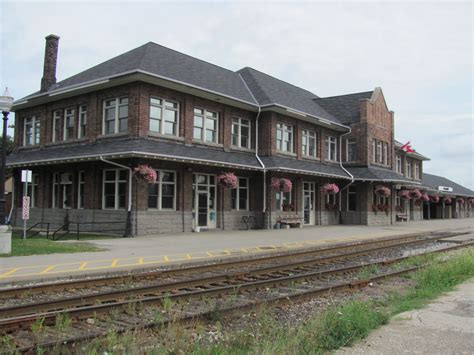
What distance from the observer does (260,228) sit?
27109mm

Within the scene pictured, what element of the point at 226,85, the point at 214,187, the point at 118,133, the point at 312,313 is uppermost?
the point at 226,85

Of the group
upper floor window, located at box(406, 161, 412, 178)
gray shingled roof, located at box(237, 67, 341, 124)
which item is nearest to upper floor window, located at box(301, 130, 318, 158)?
gray shingled roof, located at box(237, 67, 341, 124)

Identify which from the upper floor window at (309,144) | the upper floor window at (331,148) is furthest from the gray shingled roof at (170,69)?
the upper floor window at (331,148)

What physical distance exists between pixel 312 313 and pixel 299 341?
8.01 ft

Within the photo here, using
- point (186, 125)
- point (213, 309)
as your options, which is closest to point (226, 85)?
point (186, 125)

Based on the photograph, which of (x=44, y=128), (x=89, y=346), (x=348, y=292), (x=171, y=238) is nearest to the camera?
(x=89, y=346)

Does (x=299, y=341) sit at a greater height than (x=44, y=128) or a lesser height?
lesser

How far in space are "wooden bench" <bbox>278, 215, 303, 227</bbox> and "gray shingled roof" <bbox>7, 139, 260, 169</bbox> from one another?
367cm

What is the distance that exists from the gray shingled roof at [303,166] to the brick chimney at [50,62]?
13172 millimetres

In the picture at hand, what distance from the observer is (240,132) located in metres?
27.1

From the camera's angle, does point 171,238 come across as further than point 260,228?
No

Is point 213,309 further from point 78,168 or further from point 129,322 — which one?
point 78,168

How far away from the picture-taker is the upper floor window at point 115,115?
2214 cm

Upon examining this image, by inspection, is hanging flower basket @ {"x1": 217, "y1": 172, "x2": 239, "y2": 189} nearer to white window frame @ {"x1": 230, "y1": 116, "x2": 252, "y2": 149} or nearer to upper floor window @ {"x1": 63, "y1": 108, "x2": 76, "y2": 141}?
white window frame @ {"x1": 230, "y1": 116, "x2": 252, "y2": 149}
